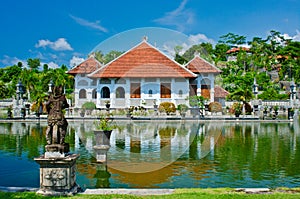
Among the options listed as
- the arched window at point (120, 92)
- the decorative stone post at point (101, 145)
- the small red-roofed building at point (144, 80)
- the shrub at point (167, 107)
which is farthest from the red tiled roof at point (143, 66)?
the decorative stone post at point (101, 145)

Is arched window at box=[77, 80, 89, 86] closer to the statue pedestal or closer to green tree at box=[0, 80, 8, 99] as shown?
green tree at box=[0, 80, 8, 99]

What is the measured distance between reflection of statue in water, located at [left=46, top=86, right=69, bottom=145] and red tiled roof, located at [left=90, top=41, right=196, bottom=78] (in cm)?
2907

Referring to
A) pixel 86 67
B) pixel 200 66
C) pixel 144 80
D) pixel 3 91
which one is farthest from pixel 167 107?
pixel 3 91

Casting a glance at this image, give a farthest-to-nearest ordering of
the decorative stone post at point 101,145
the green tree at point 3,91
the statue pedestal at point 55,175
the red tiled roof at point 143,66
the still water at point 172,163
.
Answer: the green tree at point 3,91 → the red tiled roof at point 143,66 → the decorative stone post at point 101,145 → the still water at point 172,163 → the statue pedestal at point 55,175

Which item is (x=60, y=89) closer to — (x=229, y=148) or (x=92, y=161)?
(x=92, y=161)

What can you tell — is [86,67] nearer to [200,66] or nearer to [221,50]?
[200,66]

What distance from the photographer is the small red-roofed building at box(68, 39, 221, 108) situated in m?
36.6

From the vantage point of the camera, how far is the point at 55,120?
22.6ft

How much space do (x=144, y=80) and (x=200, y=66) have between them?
6.63 meters

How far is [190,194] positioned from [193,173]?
285 centimetres

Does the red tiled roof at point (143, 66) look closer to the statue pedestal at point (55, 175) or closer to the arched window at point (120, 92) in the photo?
the arched window at point (120, 92)

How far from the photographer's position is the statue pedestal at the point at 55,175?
6.53 m

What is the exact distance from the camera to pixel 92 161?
10852mm

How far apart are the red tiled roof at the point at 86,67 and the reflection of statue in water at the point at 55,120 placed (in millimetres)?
32811
